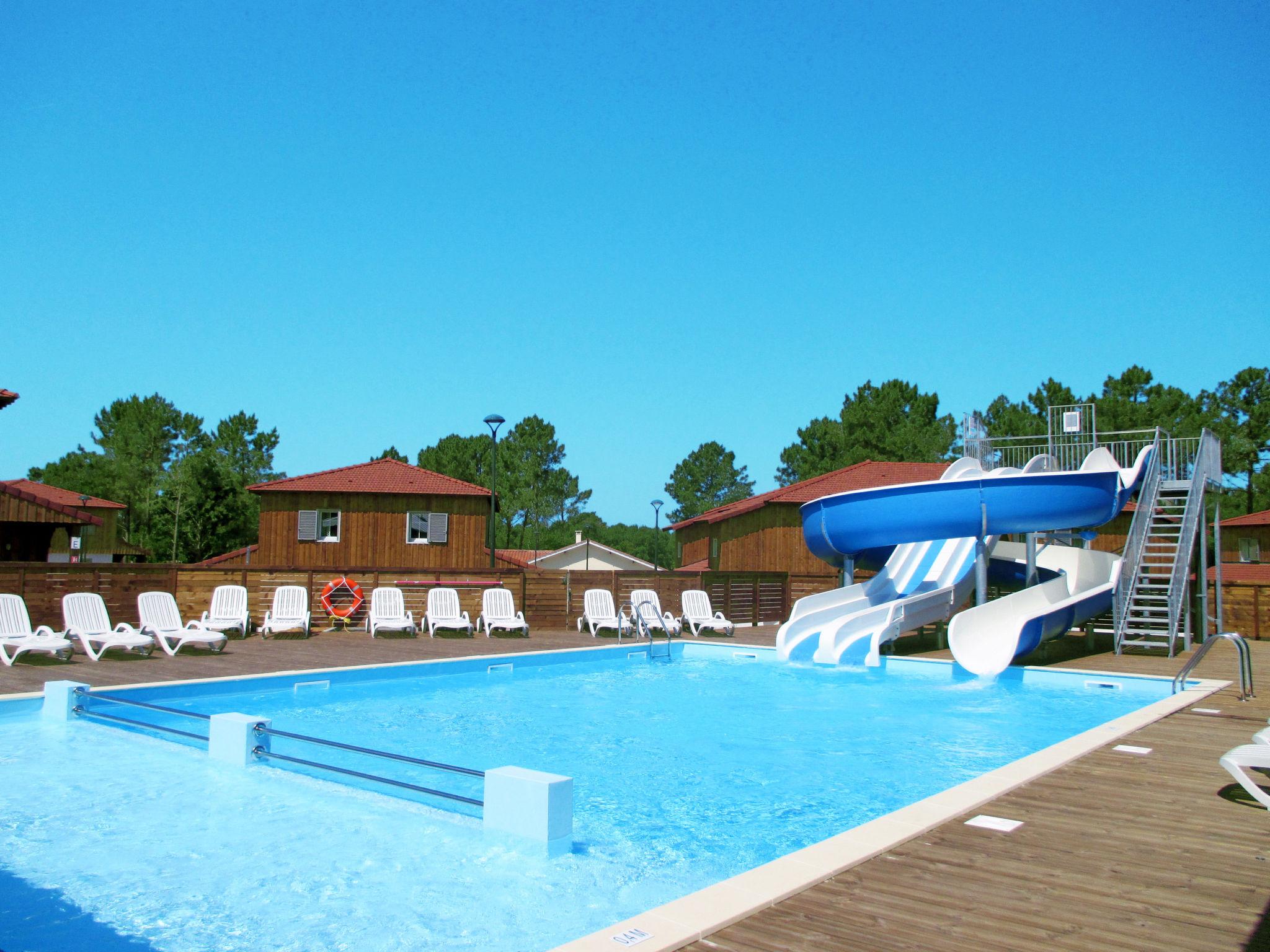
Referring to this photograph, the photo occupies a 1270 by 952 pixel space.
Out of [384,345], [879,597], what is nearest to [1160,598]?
[879,597]

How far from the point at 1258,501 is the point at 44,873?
149 ft

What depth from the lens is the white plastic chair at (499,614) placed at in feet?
56.6

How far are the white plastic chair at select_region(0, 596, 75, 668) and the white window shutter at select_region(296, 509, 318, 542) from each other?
17303 mm

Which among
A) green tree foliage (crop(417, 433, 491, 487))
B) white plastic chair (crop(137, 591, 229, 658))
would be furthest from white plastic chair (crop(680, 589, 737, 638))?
green tree foliage (crop(417, 433, 491, 487))

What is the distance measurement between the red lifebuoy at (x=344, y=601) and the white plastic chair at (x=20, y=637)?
537 centimetres

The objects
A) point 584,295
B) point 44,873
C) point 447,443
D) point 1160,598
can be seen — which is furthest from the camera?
point 447,443

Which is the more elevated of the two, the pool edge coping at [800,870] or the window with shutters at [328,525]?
the window with shutters at [328,525]

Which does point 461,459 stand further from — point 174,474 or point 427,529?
point 427,529

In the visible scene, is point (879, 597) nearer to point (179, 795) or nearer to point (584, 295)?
point (179, 795)

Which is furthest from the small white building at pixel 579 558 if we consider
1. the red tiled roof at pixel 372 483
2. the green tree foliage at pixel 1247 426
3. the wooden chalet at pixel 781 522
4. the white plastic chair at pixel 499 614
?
the white plastic chair at pixel 499 614

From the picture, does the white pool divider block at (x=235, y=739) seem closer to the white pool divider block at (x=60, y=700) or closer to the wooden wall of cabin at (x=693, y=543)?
the white pool divider block at (x=60, y=700)

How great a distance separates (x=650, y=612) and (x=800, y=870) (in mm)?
14899

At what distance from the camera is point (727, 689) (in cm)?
1305

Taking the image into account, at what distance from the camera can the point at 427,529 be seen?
100ft
